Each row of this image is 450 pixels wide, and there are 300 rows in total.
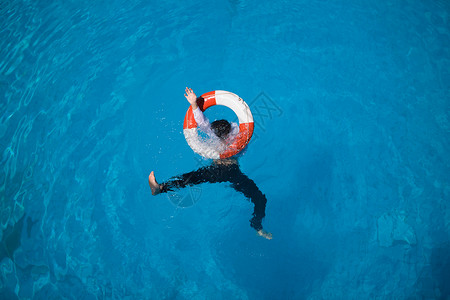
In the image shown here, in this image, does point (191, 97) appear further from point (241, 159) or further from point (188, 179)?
point (241, 159)

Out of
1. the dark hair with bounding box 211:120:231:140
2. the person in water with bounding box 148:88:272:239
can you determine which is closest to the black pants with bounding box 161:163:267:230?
the person in water with bounding box 148:88:272:239

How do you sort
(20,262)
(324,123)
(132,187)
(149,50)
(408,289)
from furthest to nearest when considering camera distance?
(149,50) → (324,123) → (132,187) → (20,262) → (408,289)

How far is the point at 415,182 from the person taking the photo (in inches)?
168

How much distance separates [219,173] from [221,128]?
57cm

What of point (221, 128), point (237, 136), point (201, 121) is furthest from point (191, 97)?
point (237, 136)

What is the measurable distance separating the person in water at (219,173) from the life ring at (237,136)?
0.26 ft

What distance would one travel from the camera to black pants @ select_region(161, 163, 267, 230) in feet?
11.1

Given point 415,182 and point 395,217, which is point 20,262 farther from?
point 415,182

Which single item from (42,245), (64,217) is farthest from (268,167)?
(42,245)

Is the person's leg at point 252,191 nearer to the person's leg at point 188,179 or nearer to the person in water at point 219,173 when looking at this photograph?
the person in water at point 219,173

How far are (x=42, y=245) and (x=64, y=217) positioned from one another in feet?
1.55

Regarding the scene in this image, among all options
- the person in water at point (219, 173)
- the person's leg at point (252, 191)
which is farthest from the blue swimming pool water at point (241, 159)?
the person in water at point (219, 173)

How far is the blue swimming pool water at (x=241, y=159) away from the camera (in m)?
3.92

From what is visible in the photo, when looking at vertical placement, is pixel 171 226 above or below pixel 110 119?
below
